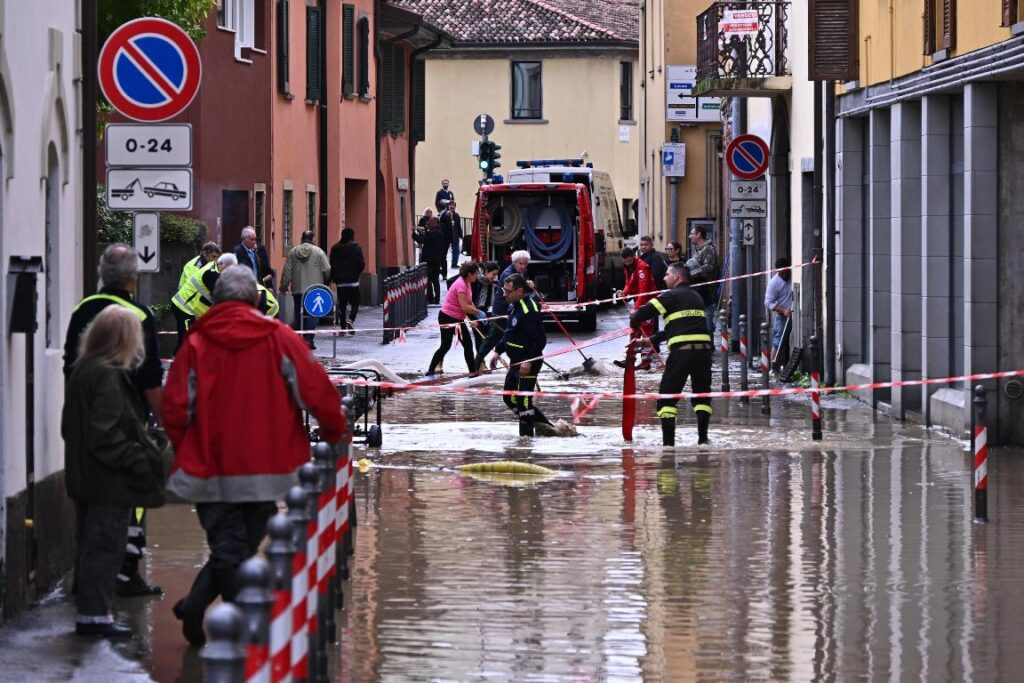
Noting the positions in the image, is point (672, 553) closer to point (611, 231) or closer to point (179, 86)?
point (179, 86)

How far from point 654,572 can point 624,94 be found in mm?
64054

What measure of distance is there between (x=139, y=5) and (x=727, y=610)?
1334 cm

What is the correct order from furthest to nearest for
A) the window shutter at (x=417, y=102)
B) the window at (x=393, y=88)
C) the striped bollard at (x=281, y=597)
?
1. the window shutter at (x=417, y=102)
2. the window at (x=393, y=88)
3. the striped bollard at (x=281, y=597)

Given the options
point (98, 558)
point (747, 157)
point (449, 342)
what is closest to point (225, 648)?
point (98, 558)

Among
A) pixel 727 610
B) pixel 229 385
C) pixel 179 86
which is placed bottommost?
pixel 727 610

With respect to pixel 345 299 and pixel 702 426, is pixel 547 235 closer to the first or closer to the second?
pixel 345 299

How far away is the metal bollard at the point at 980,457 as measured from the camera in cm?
1327

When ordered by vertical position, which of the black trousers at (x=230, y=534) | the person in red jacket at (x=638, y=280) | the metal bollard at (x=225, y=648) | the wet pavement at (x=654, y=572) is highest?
the person in red jacket at (x=638, y=280)

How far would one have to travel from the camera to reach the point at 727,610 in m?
10.7

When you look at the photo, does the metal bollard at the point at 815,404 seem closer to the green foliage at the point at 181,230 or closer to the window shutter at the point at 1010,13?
the window shutter at the point at 1010,13

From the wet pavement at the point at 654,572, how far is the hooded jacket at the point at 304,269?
1437 centimetres

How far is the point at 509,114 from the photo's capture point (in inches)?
2975

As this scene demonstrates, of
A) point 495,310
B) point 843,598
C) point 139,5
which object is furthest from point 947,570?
point 495,310

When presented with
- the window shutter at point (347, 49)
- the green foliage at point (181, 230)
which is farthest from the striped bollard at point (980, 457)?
the window shutter at point (347, 49)
